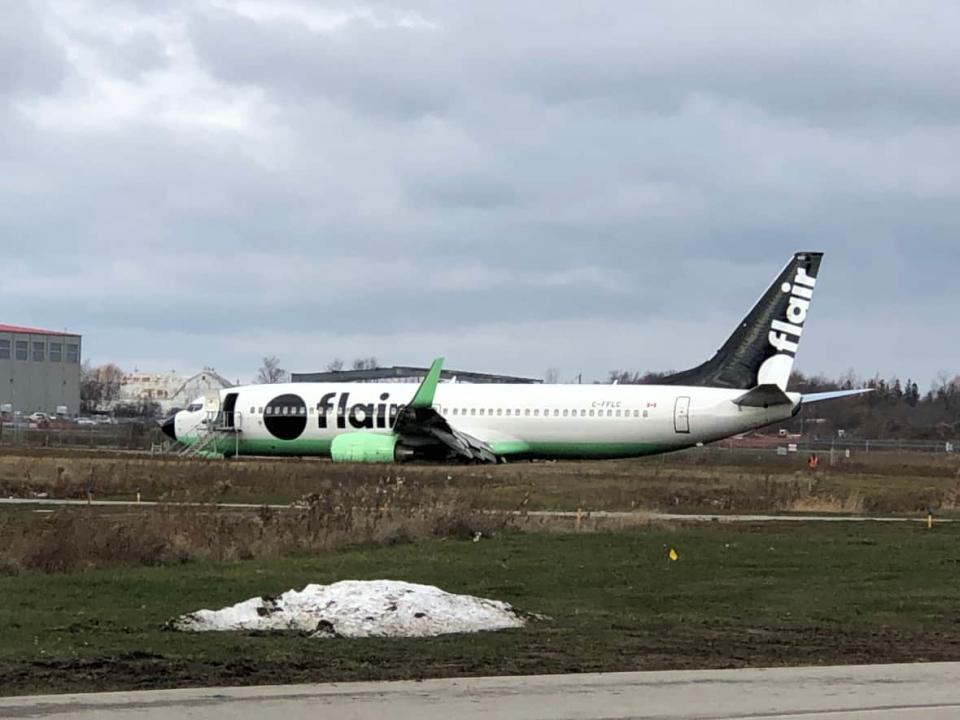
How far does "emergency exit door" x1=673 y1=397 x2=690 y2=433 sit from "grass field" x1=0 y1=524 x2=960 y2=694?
2313 centimetres

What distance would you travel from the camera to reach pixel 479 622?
1364cm

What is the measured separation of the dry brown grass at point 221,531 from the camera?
1930 centimetres

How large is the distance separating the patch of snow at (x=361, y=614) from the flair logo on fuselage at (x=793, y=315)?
35675 millimetres

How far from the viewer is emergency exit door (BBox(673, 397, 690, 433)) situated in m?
48.2

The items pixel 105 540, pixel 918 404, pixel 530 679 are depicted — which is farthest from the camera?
pixel 918 404

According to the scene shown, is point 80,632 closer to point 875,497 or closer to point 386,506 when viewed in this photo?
point 386,506

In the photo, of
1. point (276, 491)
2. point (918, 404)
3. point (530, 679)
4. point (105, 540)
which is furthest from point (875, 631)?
point (918, 404)

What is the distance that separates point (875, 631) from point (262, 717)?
734cm

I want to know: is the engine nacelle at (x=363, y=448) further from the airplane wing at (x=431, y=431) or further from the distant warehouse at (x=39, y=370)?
the distant warehouse at (x=39, y=370)

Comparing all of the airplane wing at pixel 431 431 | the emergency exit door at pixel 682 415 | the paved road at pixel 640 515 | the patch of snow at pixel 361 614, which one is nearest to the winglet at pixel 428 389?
the airplane wing at pixel 431 431

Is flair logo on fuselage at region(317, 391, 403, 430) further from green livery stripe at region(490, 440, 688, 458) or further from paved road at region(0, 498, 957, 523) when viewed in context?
paved road at region(0, 498, 957, 523)

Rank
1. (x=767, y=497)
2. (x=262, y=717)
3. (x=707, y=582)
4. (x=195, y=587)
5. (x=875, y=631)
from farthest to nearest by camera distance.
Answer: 1. (x=767, y=497)
2. (x=707, y=582)
3. (x=195, y=587)
4. (x=875, y=631)
5. (x=262, y=717)

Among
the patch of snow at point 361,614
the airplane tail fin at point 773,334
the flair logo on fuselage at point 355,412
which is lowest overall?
the patch of snow at point 361,614

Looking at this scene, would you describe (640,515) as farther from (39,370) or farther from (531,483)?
(39,370)
